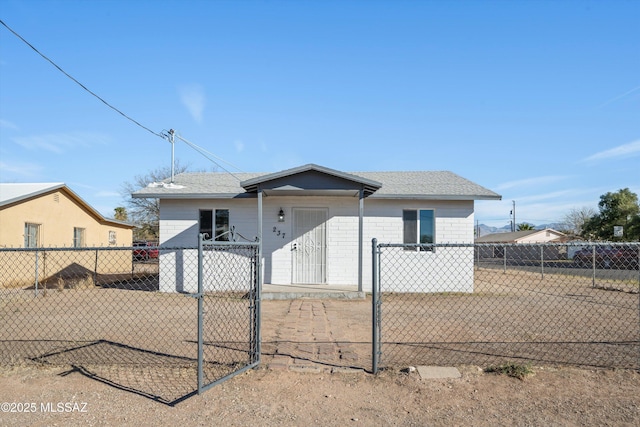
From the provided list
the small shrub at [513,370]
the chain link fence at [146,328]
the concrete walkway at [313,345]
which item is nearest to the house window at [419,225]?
the concrete walkway at [313,345]

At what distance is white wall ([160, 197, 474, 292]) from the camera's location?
12.9 meters

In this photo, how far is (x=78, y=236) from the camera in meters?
20.0

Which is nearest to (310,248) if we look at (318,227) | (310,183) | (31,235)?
(318,227)

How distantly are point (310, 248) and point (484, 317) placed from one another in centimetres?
559

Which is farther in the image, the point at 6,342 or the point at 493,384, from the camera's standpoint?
the point at 6,342

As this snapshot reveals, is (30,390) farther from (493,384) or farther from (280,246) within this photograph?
(280,246)

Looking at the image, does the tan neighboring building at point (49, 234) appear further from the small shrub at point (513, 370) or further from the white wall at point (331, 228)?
the small shrub at point (513, 370)

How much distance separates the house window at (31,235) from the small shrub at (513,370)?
16949 mm

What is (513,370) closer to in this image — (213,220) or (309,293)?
(309,293)

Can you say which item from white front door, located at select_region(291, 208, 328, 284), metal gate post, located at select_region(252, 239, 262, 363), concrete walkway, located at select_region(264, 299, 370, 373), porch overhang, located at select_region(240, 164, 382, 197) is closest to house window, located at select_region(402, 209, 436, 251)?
porch overhang, located at select_region(240, 164, 382, 197)

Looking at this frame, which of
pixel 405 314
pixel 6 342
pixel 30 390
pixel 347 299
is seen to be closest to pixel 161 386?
pixel 30 390

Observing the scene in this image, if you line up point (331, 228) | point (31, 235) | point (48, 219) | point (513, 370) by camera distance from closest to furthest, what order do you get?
point (513, 370) < point (331, 228) < point (31, 235) < point (48, 219)

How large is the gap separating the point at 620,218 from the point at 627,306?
30996mm

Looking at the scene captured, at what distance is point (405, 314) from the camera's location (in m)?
9.17
